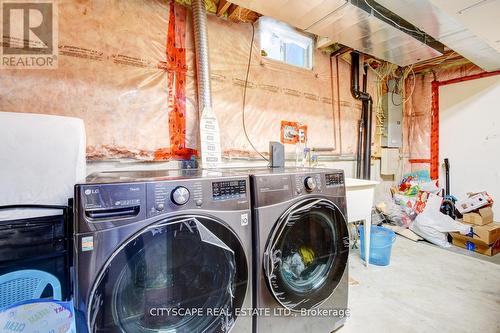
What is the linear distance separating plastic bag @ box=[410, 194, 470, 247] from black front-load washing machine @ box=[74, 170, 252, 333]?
2701 mm

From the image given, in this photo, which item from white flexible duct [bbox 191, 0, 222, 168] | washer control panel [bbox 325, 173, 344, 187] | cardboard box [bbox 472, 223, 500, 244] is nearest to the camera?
washer control panel [bbox 325, 173, 344, 187]

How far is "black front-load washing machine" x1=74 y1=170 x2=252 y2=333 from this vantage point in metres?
0.76

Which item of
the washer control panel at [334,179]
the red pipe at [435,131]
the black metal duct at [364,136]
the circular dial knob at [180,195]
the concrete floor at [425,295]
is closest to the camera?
the circular dial knob at [180,195]

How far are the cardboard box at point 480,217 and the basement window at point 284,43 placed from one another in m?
2.54

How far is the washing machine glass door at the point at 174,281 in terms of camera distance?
0.79m

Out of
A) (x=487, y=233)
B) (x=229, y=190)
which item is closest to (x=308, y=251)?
(x=229, y=190)

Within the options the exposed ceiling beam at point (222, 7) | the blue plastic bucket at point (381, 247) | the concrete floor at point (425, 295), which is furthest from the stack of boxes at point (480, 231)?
the exposed ceiling beam at point (222, 7)

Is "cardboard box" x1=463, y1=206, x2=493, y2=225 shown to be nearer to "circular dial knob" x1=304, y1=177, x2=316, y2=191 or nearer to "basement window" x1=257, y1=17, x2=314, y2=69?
"basement window" x1=257, y1=17, x2=314, y2=69

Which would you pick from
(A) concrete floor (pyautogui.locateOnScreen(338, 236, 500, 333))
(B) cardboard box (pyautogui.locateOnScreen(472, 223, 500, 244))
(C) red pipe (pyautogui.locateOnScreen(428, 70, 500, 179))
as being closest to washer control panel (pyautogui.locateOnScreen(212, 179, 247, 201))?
(A) concrete floor (pyautogui.locateOnScreen(338, 236, 500, 333))

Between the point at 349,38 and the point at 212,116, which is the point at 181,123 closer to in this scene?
the point at 212,116

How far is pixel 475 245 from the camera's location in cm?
253

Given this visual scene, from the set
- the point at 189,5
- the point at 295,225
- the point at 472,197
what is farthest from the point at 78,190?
the point at 472,197

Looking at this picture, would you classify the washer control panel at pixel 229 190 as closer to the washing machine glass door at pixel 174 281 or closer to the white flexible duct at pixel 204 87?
the washing machine glass door at pixel 174 281

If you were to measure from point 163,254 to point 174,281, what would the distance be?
135mm
